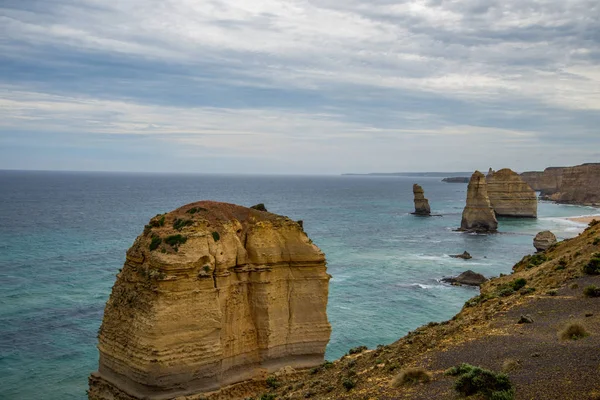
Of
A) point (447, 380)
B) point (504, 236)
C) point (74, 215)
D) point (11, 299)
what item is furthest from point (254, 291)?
point (74, 215)

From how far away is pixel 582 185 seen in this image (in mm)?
168125

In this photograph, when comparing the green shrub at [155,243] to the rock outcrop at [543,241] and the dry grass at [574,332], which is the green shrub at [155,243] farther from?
the rock outcrop at [543,241]

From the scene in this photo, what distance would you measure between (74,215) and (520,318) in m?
113

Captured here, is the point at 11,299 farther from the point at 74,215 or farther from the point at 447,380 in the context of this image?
the point at 74,215

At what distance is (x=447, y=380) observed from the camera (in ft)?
57.2

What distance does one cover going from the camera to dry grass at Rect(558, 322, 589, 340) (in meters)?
19.2

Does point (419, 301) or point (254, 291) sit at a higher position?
point (254, 291)

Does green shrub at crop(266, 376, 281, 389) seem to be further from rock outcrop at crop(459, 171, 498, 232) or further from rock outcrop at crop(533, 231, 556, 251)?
rock outcrop at crop(459, 171, 498, 232)

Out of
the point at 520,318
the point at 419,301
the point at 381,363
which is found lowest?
the point at 419,301

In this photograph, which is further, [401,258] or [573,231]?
[573,231]

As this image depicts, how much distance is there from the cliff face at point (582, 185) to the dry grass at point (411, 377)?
548 ft

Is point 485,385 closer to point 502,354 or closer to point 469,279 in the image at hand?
point 502,354

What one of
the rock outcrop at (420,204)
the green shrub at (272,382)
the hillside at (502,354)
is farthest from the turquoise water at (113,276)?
the hillside at (502,354)

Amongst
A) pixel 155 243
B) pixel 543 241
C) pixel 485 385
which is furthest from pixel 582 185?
pixel 485 385
